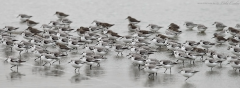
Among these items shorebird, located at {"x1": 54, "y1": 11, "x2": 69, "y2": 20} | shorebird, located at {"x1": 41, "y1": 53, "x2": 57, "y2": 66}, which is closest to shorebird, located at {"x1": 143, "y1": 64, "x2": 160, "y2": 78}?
shorebird, located at {"x1": 41, "y1": 53, "x2": 57, "y2": 66}

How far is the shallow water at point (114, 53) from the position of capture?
25844 millimetres

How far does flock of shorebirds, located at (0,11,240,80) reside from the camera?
91.9 ft

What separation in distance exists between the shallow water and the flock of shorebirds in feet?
1.72

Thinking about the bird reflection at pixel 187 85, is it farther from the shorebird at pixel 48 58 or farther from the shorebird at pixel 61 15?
the shorebird at pixel 61 15

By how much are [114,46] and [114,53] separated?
73 centimetres

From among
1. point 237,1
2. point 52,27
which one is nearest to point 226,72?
point 52,27

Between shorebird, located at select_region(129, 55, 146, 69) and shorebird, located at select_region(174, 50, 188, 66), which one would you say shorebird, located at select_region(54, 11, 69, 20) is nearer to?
shorebird, located at select_region(129, 55, 146, 69)

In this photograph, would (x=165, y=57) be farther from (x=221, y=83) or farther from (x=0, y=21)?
(x=0, y=21)

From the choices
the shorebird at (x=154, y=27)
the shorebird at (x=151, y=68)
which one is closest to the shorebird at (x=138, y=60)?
the shorebird at (x=151, y=68)

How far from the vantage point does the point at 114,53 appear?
3303cm

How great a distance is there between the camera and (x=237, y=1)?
198ft

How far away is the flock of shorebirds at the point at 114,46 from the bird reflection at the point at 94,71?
35 centimetres

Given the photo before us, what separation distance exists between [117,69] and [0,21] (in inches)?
794

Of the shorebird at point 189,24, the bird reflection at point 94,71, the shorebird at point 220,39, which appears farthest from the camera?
the shorebird at point 189,24
